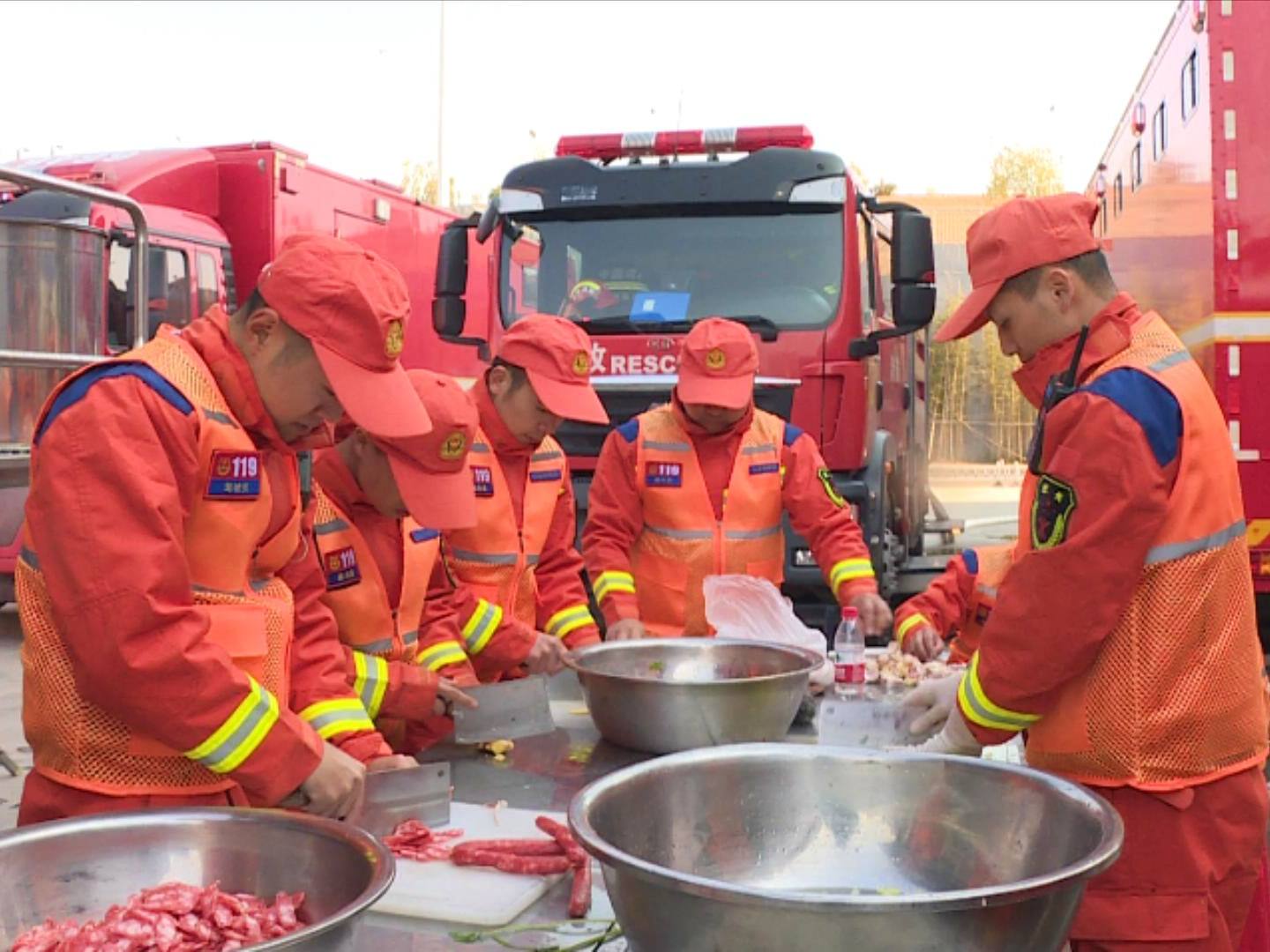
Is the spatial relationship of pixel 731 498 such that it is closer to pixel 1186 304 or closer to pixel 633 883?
pixel 633 883

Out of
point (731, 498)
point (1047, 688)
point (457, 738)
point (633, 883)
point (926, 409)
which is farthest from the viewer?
point (926, 409)

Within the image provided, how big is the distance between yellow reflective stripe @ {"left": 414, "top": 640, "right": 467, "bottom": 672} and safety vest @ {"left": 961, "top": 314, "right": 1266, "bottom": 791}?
165cm

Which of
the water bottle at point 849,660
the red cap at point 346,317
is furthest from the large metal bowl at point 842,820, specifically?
the water bottle at point 849,660

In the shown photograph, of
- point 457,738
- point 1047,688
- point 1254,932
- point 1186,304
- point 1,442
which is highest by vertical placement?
point 1186,304

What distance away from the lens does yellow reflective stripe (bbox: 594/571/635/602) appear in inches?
185

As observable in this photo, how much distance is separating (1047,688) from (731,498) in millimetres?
2529

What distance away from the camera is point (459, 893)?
2.23 m

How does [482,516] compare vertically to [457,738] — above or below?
above

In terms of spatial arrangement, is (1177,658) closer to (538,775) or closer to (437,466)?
(538,775)

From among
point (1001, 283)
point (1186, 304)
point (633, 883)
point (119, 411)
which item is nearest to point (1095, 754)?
point (1001, 283)

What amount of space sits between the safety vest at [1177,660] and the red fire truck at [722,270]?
4207 millimetres

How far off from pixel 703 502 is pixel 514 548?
814 millimetres

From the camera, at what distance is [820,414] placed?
6965mm

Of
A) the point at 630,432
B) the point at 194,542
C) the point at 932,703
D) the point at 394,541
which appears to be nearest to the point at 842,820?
the point at 932,703
